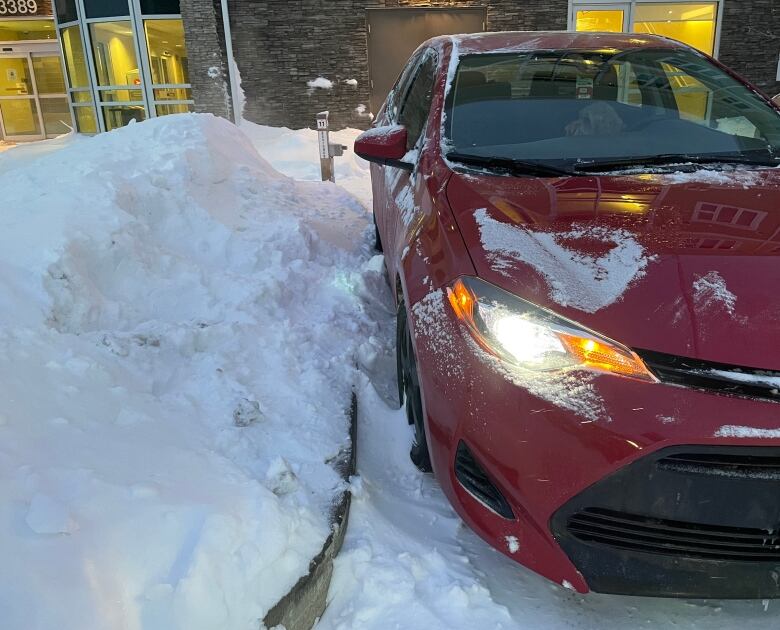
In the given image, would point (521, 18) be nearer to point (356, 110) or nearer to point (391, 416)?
point (356, 110)

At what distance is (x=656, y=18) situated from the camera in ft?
38.1

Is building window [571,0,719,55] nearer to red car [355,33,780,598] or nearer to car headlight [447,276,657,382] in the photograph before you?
red car [355,33,780,598]

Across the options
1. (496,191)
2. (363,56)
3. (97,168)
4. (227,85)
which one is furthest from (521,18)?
(496,191)

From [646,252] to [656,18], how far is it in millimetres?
11915

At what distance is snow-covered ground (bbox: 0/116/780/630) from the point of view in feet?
5.50

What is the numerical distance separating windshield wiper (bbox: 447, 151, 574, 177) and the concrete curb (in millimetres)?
1392

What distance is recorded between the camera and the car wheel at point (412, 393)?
2350 mm

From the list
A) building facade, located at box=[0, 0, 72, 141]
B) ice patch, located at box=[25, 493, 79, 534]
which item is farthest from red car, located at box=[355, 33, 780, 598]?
building facade, located at box=[0, 0, 72, 141]

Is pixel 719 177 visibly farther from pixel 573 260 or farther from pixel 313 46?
pixel 313 46

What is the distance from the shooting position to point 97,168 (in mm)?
4047

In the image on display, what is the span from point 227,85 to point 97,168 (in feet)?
26.0

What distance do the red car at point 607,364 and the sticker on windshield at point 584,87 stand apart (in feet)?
2.43

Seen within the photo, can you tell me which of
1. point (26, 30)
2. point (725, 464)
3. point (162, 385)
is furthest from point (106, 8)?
point (725, 464)

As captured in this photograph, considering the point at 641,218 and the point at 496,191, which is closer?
the point at 641,218
